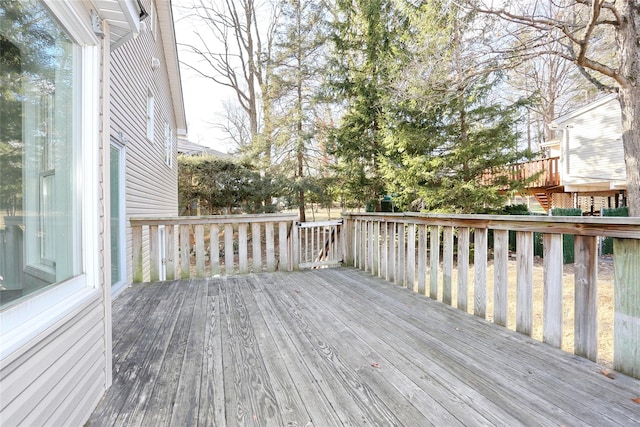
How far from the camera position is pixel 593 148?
37.9 feet

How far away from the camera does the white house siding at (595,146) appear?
1090cm

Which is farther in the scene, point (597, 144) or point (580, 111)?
point (580, 111)

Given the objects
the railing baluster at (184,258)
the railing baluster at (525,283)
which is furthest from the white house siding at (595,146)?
the railing baluster at (184,258)

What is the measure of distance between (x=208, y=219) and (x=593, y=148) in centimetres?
1389

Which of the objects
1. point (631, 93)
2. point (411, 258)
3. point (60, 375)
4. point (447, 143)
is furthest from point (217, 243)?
point (631, 93)

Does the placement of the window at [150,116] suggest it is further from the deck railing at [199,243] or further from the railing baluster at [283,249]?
the railing baluster at [283,249]

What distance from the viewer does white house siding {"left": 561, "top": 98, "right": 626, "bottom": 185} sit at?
10.9 m

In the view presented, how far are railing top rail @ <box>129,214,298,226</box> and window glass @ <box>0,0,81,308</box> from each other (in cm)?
263

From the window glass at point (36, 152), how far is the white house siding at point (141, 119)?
214 centimetres

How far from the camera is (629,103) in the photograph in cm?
524

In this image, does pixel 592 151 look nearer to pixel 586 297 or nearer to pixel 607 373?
pixel 586 297

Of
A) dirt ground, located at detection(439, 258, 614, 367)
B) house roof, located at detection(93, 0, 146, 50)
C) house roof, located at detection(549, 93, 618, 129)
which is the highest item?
house roof, located at detection(549, 93, 618, 129)

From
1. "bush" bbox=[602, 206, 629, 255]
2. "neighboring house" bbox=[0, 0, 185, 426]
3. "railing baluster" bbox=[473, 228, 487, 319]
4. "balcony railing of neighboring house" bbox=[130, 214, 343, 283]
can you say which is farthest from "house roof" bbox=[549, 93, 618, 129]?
"neighboring house" bbox=[0, 0, 185, 426]

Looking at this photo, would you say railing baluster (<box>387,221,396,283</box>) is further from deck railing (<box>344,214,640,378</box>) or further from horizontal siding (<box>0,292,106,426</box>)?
horizontal siding (<box>0,292,106,426</box>)
